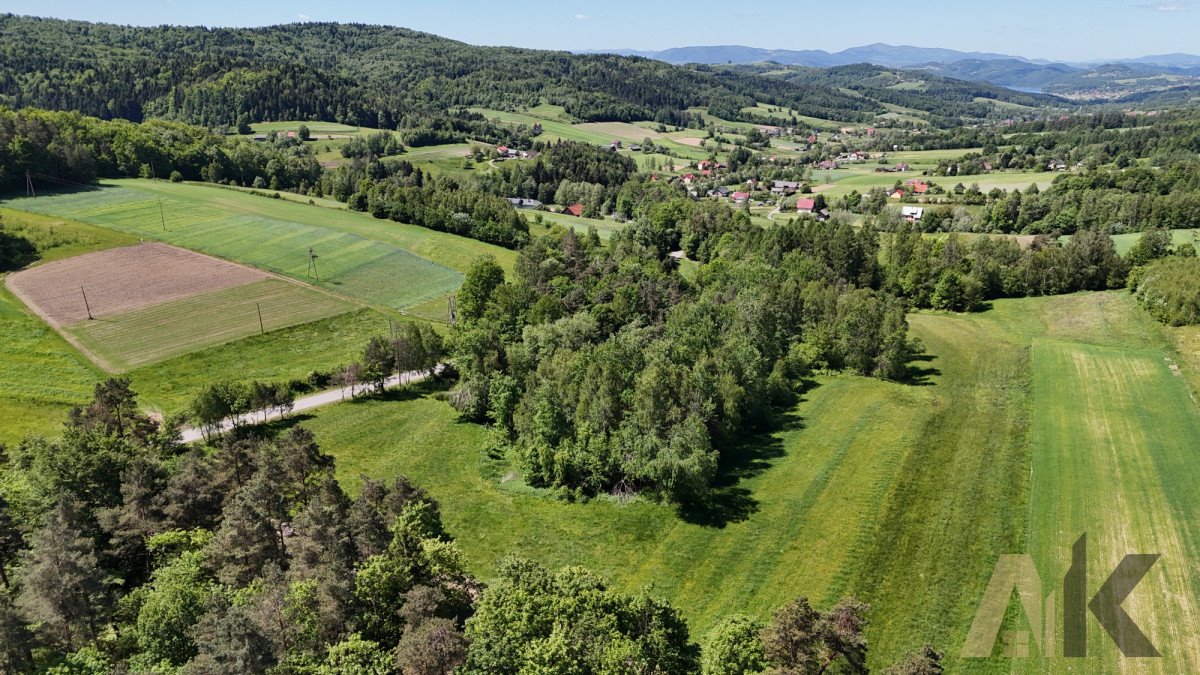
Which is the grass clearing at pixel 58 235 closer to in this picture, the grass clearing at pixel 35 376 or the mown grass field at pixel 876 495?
the grass clearing at pixel 35 376

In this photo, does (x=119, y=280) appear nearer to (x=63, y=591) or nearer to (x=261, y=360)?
(x=261, y=360)

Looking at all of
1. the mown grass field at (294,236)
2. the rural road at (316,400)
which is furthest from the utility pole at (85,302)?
the rural road at (316,400)

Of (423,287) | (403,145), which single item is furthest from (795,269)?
(403,145)

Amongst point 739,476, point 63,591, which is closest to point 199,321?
point 63,591

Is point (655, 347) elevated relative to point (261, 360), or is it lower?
elevated

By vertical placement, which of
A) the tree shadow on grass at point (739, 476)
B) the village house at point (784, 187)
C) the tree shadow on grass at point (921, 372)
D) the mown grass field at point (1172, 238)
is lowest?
the tree shadow on grass at point (739, 476)

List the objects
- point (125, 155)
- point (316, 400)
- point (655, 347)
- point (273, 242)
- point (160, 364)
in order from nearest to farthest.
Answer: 1. point (655, 347)
2. point (316, 400)
3. point (160, 364)
4. point (273, 242)
5. point (125, 155)

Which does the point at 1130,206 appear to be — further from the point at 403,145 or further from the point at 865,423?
the point at 403,145

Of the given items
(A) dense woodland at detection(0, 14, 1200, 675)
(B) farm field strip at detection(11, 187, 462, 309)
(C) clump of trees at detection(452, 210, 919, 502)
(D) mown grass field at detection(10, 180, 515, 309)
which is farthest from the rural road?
(D) mown grass field at detection(10, 180, 515, 309)
